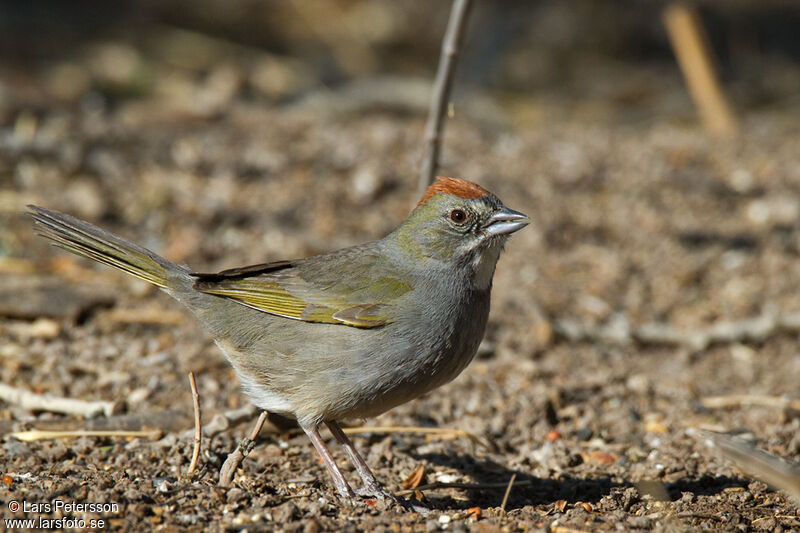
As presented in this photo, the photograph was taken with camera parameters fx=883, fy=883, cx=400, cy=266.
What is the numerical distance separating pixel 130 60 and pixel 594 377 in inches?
269

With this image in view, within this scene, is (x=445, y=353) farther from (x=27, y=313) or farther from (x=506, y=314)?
(x=27, y=313)

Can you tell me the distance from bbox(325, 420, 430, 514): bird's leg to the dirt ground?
0.55 ft

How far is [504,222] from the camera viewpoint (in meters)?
4.38

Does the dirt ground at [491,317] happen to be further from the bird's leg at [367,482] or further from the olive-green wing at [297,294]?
the olive-green wing at [297,294]

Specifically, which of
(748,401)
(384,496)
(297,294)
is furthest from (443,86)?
(748,401)

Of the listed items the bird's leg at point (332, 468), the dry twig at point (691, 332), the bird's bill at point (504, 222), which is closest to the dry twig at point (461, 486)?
the bird's leg at point (332, 468)

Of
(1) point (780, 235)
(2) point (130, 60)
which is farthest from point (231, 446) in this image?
(2) point (130, 60)

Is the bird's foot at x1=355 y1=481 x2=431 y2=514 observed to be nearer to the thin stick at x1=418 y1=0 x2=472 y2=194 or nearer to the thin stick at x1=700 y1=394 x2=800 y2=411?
the thin stick at x1=418 y1=0 x2=472 y2=194

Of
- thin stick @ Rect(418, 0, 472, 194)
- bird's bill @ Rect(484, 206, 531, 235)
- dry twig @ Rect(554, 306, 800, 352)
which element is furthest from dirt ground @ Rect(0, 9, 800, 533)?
thin stick @ Rect(418, 0, 472, 194)

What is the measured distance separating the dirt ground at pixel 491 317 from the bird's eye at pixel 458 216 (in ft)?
3.98

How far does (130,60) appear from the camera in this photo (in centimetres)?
995

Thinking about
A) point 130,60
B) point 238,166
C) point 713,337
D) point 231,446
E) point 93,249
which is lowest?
point 231,446

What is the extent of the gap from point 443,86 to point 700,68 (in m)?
4.87

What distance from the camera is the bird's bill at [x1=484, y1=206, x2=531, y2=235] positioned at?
4324 millimetres
